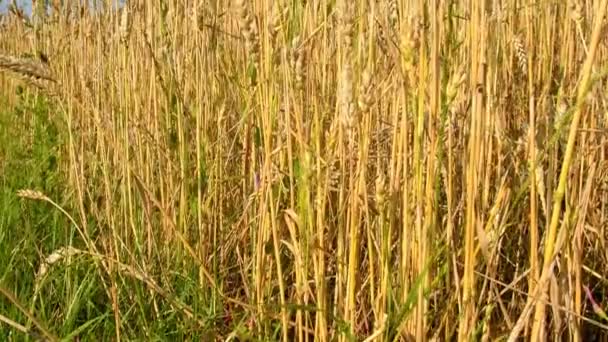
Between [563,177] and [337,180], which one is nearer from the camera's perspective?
[563,177]

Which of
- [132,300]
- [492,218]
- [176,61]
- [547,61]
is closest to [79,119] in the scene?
[176,61]

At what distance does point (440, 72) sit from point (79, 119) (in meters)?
1.25

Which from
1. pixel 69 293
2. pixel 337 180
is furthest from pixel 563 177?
pixel 69 293

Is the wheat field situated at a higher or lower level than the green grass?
higher

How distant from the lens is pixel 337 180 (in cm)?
120

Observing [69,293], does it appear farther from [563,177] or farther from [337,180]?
[563,177]

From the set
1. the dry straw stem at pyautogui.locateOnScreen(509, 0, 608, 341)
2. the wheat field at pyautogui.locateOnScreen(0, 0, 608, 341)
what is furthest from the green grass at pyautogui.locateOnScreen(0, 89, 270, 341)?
the dry straw stem at pyautogui.locateOnScreen(509, 0, 608, 341)

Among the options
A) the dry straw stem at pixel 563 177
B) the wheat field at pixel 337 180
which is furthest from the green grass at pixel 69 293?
the dry straw stem at pixel 563 177

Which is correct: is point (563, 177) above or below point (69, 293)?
above

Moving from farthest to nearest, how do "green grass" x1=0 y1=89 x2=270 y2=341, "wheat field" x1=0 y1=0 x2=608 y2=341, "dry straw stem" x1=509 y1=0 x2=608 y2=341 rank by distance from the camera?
"green grass" x1=0 y1=89 x2=270 y2=341
"wheat field" x1=0 y1=0 x2=608 y2=341
"dry straw stem" x1=509 y1=0 x2=608 y2=341

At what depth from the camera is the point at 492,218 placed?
0.90 m

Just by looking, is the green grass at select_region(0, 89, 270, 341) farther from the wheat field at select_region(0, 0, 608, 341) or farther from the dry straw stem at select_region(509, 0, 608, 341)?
the dry straw stem at select_region(509, 0, 608, 341)

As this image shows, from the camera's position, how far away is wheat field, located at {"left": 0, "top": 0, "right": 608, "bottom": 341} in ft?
2.85

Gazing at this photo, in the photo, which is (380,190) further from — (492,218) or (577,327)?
(577,327)
